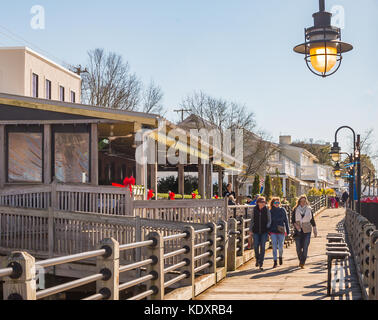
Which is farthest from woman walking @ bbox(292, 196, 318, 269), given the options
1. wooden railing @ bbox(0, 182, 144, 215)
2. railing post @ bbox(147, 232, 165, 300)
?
railing post @ bbox(147, 232, 165, 300)

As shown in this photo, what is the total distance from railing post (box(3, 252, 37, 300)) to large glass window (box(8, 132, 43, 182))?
1301 cm

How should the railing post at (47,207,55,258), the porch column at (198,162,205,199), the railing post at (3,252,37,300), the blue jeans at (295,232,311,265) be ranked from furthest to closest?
the porch column at (198,162,205,199), the blue jeans at (295,232,311,265), the railing post at (47,207,55,258), the railing post at (3,252,37,300)

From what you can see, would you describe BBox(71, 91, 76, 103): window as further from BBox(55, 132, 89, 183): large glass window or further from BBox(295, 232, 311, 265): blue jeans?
BBox(295, 232, 311, 265): blue jeans

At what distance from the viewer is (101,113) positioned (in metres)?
17.2

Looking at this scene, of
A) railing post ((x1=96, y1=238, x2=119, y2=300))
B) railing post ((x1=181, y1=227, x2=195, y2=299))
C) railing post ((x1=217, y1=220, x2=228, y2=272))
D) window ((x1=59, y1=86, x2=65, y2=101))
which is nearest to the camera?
railing post ((x1=96, y1=238, x2=119, y2=300))

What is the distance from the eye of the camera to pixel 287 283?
1224 cm

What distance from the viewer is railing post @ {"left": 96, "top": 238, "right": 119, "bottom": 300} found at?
264 inches

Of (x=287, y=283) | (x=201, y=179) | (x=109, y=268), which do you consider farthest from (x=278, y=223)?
(x=201, y=179)

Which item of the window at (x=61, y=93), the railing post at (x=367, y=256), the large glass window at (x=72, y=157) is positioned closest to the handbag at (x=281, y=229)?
the railing post at (x=367, y=256)

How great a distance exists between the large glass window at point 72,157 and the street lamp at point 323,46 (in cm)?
1086

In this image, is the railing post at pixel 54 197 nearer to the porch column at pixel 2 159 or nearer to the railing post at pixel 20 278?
the porch column at pixel 2 159

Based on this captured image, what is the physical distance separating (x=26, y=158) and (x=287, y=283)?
9001 millimetres

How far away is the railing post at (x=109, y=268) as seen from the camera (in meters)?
6.70
